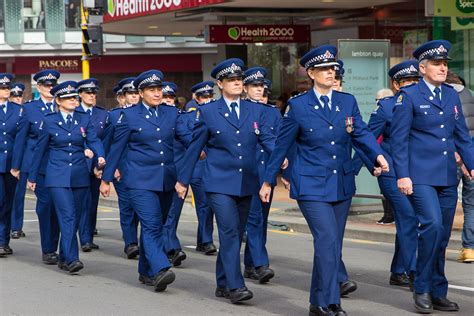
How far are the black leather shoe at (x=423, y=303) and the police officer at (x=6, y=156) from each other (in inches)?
249

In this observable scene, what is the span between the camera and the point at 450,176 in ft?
29.9

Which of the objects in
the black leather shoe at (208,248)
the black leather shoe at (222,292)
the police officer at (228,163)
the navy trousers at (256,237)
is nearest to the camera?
the police officer at (228,163)

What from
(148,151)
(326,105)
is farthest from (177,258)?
(326,105)

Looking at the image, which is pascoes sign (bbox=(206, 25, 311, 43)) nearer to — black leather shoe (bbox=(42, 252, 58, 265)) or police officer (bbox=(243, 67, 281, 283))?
black leather shoe (bbox=(42, 252, 58, 265))

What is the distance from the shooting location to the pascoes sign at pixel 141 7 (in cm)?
2108

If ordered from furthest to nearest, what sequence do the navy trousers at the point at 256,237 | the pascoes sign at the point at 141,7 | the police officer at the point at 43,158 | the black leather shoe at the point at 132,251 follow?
1. the pascoes sign at the point at 141,7
2. the black leather shoe at the point at 132,251
3. the police officer at the point at 43,158
4. the navy trousers at the point at 256,237

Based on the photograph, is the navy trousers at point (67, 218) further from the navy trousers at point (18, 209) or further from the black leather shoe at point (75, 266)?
the navy trousers at point (18, 209)

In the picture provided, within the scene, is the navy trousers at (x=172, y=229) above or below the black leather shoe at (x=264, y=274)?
above

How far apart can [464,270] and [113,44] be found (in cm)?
3409

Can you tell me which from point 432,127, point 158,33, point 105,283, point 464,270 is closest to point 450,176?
point 432,127

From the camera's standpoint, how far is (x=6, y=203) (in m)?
14.2

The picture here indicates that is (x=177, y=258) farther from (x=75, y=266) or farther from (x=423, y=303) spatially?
(x=423, y=303)

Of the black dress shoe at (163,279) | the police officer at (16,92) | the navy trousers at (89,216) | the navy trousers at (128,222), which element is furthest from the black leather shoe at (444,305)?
the police officer at (16,92)

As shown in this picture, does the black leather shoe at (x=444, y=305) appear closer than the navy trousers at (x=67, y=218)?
Yes
